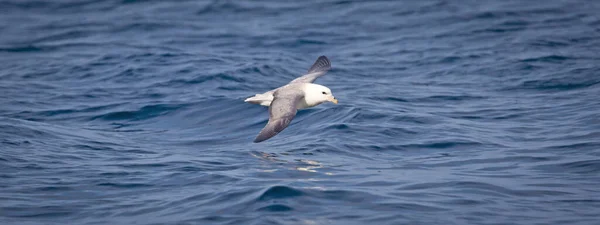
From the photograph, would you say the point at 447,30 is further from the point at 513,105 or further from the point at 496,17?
the point at 513,105

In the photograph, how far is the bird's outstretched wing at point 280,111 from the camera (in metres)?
9.93

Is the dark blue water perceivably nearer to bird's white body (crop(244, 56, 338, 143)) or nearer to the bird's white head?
bird's white body (crop(244, 56, 338, 143))

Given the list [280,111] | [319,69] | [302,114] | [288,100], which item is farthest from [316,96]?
[302,114]

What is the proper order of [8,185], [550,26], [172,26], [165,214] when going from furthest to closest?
1. [172,26]
2. [550,26]
3. [8,185]
4. [165,214]

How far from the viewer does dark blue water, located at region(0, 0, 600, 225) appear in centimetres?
947

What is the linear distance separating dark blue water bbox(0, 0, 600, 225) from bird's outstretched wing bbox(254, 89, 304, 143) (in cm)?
63

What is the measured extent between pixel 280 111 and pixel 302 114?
14.0 feet

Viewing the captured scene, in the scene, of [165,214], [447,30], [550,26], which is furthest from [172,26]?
[165,214]

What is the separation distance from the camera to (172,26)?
23891 millimetres

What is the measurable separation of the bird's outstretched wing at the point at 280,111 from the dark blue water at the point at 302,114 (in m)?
0.63

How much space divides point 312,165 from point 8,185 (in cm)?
392

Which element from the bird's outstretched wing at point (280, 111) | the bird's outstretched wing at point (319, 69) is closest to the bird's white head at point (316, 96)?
the bird's outstretched wing at point (280, 111)

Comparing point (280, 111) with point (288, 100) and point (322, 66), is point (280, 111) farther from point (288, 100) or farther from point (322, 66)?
point (322, 66)

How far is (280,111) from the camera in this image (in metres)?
10.5
